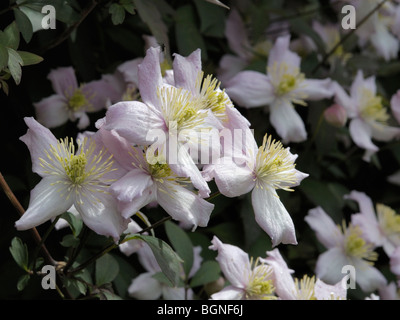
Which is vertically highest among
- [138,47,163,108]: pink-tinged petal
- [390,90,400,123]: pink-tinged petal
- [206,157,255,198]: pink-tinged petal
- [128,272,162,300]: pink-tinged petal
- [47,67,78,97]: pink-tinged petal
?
[390,90,400,123]: pink-tinged petal

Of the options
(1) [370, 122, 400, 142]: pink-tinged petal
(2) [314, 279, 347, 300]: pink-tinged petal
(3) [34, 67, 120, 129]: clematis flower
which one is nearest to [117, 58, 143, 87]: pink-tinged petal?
(3) [34, 67, 120, 129]: clematis flower

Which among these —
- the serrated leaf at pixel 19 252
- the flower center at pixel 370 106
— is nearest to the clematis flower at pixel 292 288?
the serrated leaf at pixel 19 252

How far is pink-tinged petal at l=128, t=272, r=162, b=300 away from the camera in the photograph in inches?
40.6

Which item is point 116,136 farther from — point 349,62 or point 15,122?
point 349,62

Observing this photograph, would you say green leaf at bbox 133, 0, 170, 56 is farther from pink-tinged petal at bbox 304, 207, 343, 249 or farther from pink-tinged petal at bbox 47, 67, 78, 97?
pink-tinged petal at bbox 304, 207, 343, 249

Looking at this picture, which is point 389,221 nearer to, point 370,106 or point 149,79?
point 370,106

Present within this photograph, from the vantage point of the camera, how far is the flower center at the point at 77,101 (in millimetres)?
1098

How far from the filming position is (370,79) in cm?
148

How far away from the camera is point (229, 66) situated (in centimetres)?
140

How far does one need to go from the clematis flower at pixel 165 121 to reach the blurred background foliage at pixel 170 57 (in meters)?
0.16

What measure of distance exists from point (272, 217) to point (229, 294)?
0.76 ft

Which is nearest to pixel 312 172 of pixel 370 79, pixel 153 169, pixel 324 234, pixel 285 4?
pixel 324 234

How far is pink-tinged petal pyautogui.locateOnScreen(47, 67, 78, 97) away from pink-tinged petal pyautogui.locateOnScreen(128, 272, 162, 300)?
377mm

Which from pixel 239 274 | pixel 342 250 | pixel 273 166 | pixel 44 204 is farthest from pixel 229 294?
pixel 342 250
